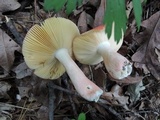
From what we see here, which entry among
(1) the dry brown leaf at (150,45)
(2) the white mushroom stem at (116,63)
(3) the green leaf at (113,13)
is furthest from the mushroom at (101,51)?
(1) the dry brown leaf at (150,45)

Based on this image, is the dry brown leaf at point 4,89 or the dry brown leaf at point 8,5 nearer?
the dry brown leaf at point 4,89

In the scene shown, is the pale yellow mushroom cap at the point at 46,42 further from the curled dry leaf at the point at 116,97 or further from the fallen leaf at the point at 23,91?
the curled dry leaf at the point at 116,97

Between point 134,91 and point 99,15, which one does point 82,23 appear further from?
point 134,91

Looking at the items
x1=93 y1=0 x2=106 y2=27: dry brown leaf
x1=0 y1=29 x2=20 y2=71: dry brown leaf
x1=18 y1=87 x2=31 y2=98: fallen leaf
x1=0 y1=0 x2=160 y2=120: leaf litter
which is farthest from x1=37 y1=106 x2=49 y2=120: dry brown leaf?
x1=93 y1=0 x2=106 y2=27: dry brown leaf

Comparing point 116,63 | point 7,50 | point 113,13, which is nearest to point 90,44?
point 116,63

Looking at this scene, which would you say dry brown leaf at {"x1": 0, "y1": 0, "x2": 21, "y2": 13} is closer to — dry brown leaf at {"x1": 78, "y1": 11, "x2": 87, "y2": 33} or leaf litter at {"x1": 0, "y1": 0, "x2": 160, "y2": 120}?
leaf litter at {"x1": 0, "y1": 0, "x2": 160, "y2": 120}

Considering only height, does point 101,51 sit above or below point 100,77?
above
